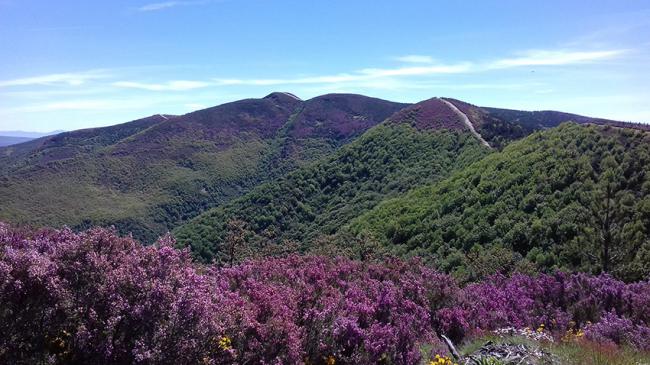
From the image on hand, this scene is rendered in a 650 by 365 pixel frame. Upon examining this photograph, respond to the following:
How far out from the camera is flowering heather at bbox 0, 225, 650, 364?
4.34 meters

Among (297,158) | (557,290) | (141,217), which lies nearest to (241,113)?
(297,158)

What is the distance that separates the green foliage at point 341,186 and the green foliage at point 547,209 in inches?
538

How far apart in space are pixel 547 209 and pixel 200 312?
36840mm

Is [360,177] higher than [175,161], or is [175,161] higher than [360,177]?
[175,161]

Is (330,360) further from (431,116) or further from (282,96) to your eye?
(282,96)

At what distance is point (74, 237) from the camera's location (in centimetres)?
526

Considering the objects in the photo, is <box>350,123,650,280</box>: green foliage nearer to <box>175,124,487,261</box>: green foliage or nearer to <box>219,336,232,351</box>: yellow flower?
<box>175,124,487,261</box>: green foliage

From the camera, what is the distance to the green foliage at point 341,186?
70375mm

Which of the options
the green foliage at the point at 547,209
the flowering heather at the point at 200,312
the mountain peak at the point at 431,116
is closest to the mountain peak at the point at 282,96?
the mountain peak at the point at 431,116

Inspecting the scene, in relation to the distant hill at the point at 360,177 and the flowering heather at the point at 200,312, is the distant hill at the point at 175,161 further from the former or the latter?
the flowering heather at the point at 200,312

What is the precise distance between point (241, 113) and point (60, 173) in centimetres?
5940

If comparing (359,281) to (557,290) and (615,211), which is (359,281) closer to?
(557,290)

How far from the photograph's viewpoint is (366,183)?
8025cm

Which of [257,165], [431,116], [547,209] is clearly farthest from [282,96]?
[547,209]
